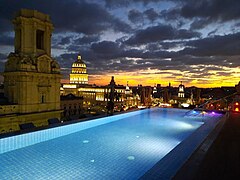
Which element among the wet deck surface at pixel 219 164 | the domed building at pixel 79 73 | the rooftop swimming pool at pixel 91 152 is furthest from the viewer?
the domed building at pixel 79 73

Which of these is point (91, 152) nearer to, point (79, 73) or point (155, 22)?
point (155, 22)

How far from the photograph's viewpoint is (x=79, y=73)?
6950 centimetres

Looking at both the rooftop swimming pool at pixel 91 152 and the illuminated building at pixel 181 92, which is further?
the illuminated building at pixel 181 92

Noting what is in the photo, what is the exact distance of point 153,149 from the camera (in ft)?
22.3

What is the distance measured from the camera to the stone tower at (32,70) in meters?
16.4

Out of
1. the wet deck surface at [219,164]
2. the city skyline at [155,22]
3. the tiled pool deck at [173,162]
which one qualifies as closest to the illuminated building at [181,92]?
the city skyline at [155,22]

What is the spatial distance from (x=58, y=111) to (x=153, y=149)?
578 inches

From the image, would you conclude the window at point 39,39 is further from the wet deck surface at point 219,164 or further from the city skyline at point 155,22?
the wet deck surface at point 219,164

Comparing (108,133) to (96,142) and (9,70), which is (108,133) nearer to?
(96,142)

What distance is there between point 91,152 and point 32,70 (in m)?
13.1

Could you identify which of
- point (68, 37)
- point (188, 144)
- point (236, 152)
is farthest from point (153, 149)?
point (68, 37)

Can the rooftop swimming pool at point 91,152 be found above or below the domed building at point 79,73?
below

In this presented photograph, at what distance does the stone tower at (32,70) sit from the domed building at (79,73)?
162 ft

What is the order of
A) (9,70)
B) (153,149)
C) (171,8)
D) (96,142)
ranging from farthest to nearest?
(171,8)
(9,70)
(96,142)
(153,149)
